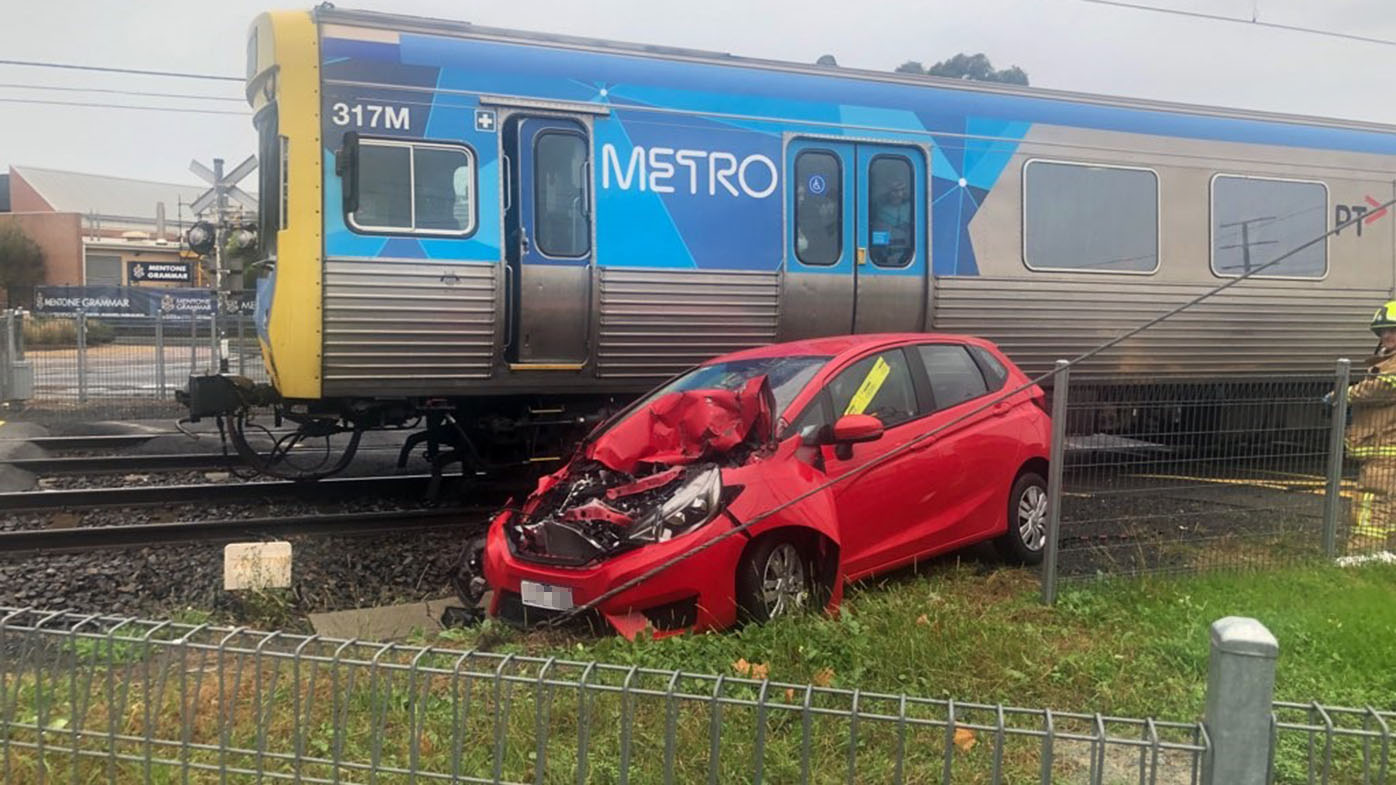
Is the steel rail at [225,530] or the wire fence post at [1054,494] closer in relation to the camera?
the wire fence post at [1054,494]

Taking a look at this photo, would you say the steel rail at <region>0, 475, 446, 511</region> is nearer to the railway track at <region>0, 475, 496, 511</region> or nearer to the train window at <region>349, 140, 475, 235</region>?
the railway track at <region>0, 475, 496, 511</region>

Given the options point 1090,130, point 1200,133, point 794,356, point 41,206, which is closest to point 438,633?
point 794,356

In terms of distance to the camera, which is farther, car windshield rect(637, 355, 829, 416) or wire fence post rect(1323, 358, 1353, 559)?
wire fence post rect(1323, 358, 1353, 559)

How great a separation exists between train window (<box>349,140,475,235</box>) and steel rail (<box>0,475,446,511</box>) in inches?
122

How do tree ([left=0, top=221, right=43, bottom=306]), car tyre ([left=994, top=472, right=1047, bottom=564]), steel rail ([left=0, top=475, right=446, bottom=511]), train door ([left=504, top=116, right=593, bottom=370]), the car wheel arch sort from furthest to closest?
1. tree ([left=0, top=221, right=43, bottom=306])
2. steel rail ([left=0, top=475, right=446, bottom=511])
3. train door ([left=504, top=116, right=593, bottom=370])
4. car tyre ([left=994, top=472, right=1047, bottom=564])
5. the car wheel arch

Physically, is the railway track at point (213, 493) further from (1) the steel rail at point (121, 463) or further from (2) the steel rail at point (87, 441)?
(2) the steel rail at point (87, 441)

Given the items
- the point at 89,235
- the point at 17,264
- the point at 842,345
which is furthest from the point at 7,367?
the point at 89,235

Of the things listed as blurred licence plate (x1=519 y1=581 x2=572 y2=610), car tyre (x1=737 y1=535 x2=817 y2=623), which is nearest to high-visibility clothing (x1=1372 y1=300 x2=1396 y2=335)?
car tyre (x1=737 y1=535 x2=817 y2=623)

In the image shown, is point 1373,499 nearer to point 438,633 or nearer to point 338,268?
point 438,633

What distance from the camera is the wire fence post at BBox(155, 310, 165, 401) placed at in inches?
658

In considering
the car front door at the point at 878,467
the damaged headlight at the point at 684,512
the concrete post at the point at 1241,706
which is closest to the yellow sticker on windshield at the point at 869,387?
the car front door at the point at 878,467

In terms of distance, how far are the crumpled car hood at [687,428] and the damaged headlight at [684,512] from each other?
374 mm

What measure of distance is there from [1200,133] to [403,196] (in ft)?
24.5

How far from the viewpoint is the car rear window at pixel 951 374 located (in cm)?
648
